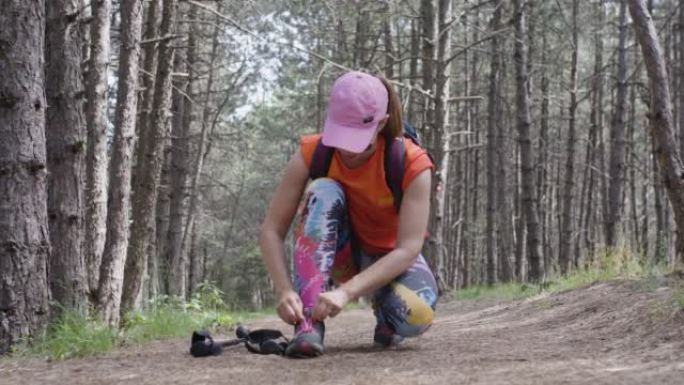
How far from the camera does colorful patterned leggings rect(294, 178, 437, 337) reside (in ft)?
10.9

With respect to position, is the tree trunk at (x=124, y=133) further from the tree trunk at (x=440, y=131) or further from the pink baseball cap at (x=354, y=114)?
the tree trunk at (x=440, y=131)

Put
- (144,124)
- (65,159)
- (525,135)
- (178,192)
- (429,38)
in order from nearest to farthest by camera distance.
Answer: (65,159), (144,124), (429,38), (525,135), (178,192)

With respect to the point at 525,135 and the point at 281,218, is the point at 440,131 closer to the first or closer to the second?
the point at 525,135

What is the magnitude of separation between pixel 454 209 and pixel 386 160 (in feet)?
94.0

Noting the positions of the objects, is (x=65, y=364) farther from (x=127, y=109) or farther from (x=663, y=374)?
(x=127, y=109)

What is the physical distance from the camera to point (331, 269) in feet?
11.3

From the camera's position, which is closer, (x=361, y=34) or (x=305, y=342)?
(x=305, y=342)

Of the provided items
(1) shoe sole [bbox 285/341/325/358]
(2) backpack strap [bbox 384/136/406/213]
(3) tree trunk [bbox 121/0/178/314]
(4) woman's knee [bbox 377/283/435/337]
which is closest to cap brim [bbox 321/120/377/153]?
(2) backpack strap [bbox 384/136/406/213]

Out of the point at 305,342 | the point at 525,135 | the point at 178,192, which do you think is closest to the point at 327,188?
the point at 305,342

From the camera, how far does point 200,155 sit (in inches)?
662

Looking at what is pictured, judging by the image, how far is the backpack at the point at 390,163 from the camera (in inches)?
130

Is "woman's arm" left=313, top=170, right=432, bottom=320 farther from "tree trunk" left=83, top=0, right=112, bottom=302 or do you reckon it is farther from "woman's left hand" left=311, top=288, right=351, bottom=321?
"tree trunk" left=83, top=0, right=112, bottom=302

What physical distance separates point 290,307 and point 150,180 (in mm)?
5740

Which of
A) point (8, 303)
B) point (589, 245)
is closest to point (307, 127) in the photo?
point (589, 245)
